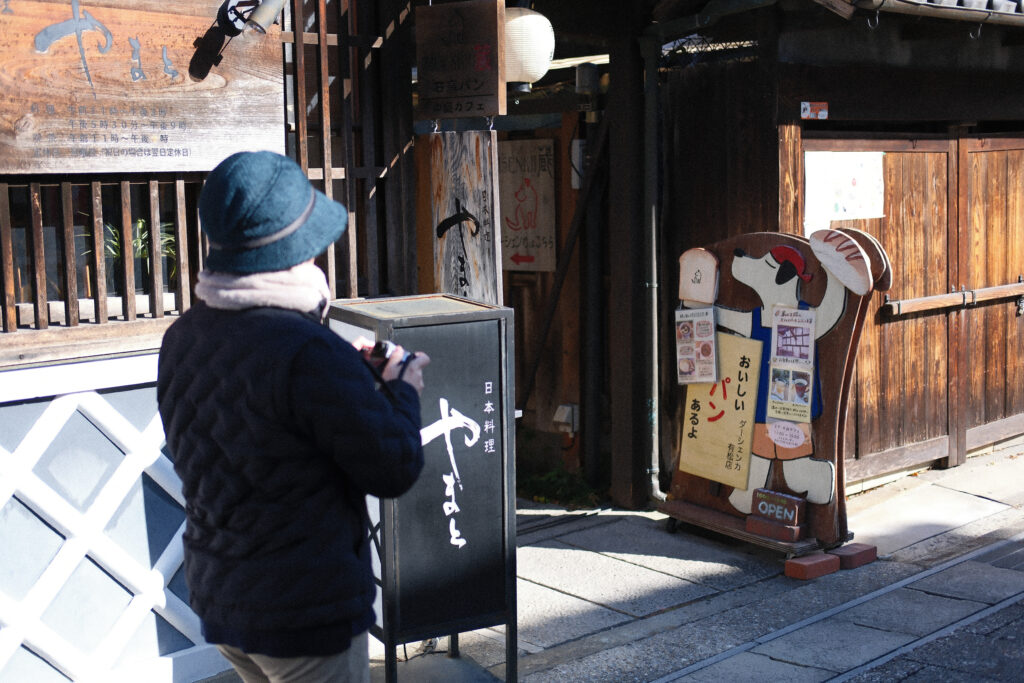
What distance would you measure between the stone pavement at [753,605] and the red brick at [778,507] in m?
0.31

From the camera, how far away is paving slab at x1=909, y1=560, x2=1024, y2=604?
5945 millimetres

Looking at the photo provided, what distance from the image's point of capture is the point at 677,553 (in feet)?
22.0

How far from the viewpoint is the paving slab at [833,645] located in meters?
5.12

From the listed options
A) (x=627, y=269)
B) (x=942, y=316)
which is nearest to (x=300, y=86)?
(x=627, y=269)

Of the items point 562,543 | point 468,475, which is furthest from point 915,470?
point 468,475

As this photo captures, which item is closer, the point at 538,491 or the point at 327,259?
the point at 327,259

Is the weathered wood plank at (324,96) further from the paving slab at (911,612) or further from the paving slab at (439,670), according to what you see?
the paving slab at (911,612)

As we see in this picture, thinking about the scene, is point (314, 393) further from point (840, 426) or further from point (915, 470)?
point (915, 470)

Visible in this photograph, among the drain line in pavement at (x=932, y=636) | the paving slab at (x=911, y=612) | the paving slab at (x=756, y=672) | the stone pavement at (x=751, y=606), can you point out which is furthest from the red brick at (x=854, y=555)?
the paving slab at (x=756, y=672)

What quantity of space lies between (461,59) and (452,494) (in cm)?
205

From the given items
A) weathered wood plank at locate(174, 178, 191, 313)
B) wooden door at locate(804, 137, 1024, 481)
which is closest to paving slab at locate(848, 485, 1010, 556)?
wooden door at locate(804, 137, 1024, 481)

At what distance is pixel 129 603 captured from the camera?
4.65 metres

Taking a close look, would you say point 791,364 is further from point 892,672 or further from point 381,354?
point 381,354

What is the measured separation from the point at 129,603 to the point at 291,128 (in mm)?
2251
